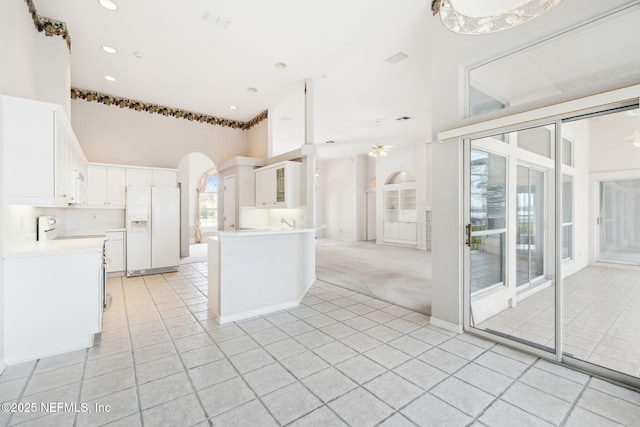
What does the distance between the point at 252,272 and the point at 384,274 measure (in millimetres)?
3050

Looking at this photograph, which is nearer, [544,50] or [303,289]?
[544,50]

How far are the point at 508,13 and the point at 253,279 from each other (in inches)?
126

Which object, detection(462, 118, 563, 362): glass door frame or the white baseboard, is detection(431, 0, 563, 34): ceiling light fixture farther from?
the white baseboard

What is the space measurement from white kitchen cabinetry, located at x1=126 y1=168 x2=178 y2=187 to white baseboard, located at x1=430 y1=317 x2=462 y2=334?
18.2ft

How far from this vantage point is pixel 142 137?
6059 millimetres

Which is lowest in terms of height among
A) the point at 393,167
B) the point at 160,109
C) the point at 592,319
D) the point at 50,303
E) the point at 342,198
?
the point at 592,319

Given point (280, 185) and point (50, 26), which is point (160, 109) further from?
point (280, 185)

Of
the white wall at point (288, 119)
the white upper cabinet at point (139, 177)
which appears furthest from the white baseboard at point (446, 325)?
the white upper cabinet at point (139, 177)

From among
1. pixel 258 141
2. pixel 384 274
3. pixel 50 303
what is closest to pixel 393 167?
pixel 258 141

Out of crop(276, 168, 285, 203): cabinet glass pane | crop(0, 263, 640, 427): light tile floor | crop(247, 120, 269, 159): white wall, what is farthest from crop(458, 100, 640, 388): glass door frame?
crop(247, 120, 269, 159): white wall

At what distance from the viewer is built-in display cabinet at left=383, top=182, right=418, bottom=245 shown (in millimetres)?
9840

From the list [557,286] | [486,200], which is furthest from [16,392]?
[486,200]

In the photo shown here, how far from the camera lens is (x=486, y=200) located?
325 cm

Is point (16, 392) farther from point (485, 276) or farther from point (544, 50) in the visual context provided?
point (544, 50)
